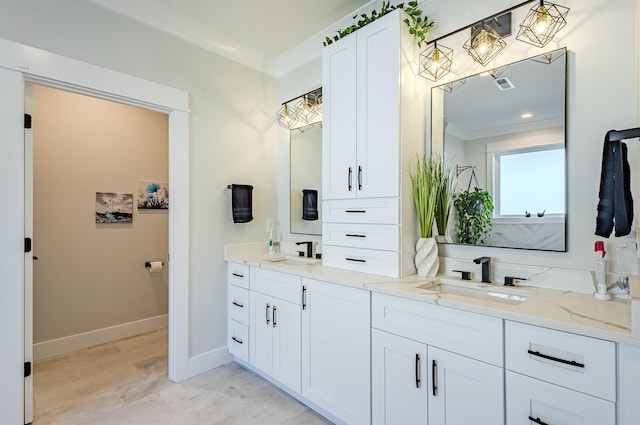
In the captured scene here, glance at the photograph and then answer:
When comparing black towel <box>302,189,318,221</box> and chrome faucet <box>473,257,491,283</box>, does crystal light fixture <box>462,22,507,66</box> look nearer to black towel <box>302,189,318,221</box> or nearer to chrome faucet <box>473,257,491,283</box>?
chrome faucet <box>473,257,491,283</box>

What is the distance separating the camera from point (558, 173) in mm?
1636

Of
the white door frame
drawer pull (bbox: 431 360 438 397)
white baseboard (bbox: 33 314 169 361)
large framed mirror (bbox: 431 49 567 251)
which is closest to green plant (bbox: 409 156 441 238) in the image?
large framed mirror (bbox: 431 49 567 251)

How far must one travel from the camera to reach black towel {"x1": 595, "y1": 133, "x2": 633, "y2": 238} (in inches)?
50.3

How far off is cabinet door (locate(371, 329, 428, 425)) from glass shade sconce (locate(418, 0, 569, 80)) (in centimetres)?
166

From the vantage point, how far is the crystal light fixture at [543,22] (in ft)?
5.26

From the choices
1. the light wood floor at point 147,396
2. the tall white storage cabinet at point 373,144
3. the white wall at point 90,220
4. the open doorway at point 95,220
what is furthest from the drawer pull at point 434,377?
the white wall at point 90,220

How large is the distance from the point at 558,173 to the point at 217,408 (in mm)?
2554

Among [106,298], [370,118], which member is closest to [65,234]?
[106,298]

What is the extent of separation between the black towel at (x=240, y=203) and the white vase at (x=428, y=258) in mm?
1630

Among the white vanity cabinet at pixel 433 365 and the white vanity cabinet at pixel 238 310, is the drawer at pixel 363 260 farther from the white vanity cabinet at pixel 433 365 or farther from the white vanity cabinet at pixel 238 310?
the white vanity cabinet at pixel 238 310

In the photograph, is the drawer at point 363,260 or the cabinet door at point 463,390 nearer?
the cabinet door at point 463,390

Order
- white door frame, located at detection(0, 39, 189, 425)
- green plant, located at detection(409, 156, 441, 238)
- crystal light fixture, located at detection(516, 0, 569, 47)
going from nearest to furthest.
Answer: crystal light fixture, located at detection(516, 0, 569, 47)
white door frame, located at detection(0, 39, 189, 425)
green plant, located at detection(409, 156, 441, 238)

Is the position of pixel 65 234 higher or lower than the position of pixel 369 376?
higher

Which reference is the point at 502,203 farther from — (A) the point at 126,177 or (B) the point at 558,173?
(A) the point at 126,177
